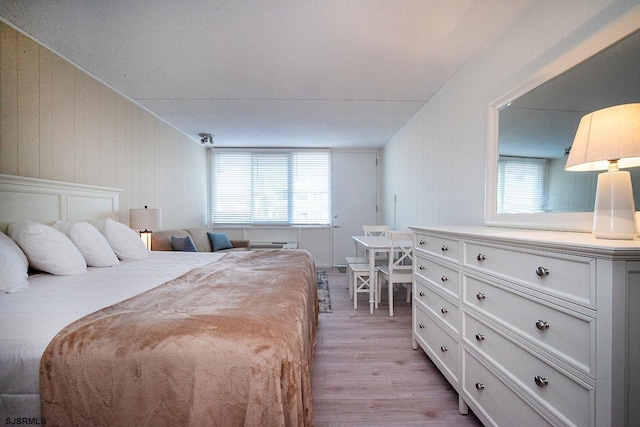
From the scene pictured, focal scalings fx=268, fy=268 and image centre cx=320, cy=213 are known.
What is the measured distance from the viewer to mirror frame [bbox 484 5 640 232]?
3.94ft

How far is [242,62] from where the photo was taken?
2.48 metres

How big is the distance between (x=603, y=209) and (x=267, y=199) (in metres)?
5.26

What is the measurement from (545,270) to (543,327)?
217 millimetres

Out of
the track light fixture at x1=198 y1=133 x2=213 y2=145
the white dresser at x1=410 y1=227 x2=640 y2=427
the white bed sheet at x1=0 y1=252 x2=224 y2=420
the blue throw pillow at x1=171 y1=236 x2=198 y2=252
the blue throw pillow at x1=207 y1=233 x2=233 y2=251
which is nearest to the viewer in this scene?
the white dresser at x1=410 y1=227 x2=640 y2=427

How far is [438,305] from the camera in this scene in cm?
185

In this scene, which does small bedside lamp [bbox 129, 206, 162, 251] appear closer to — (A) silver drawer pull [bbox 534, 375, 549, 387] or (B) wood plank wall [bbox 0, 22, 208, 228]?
(B) wood plank wall [bbox 0, 22, 208, 228]

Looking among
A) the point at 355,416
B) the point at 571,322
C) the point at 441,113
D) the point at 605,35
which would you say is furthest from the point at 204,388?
the point at 441,113

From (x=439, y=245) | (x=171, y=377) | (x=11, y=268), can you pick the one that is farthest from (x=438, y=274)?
(x=11, y=268)

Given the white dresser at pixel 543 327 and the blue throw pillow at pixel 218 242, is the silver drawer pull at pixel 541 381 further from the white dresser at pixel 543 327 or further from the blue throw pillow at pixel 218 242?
the blue throw pillow at pixel 218 242

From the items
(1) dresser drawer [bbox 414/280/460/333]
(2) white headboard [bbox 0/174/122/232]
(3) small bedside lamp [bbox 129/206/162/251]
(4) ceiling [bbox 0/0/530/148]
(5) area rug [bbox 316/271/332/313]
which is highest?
(4) ceiling [bbox 0/0/530/148]

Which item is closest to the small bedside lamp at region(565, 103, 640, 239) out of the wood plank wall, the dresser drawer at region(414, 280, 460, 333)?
the dresser drawer at region(414, 280, 460, 333)

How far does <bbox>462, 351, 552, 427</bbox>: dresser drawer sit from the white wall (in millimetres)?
1234

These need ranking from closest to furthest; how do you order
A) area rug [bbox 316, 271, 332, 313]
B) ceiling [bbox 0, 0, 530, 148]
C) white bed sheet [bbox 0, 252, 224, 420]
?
1. white bed sheet [bbox 0, 252, 224, 420]
2. ceiling [bbox 0, 0, 530, 148]
3. area rug [bbox 316, 271, 332, 313]

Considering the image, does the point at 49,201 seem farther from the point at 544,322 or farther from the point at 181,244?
the point at 544,322
